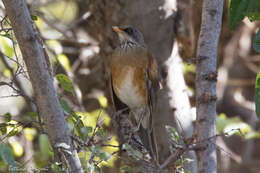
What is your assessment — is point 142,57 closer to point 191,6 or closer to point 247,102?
point 191,6

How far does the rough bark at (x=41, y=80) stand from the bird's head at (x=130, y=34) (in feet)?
4.63

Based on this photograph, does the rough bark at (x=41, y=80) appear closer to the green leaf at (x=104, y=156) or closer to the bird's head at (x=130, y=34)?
the green leaf at (x=104, y=156)

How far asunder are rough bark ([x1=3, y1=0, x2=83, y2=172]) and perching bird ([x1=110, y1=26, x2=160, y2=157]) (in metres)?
1.39

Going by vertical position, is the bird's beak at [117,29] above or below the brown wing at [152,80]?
above

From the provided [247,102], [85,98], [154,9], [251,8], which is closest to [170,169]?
[251,8]

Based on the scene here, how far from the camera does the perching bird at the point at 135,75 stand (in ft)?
10.4

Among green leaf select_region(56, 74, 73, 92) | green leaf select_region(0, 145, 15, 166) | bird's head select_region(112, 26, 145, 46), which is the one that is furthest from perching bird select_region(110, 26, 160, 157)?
green leaf select_region(0, 145, 15, 166)

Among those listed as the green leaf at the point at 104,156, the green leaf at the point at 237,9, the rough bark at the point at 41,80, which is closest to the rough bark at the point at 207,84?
the green leaf at the point at 237,9

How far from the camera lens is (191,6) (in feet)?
12.6

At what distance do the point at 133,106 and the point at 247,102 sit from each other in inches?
115

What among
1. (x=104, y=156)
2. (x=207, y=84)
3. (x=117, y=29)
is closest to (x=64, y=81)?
(x=104, y=156)

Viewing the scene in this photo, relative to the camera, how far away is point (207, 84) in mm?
2031

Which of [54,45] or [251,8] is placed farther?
[54,45]

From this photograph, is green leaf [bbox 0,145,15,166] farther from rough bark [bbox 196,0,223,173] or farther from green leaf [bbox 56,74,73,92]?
rough bark [bbox 196,0,223,173]
